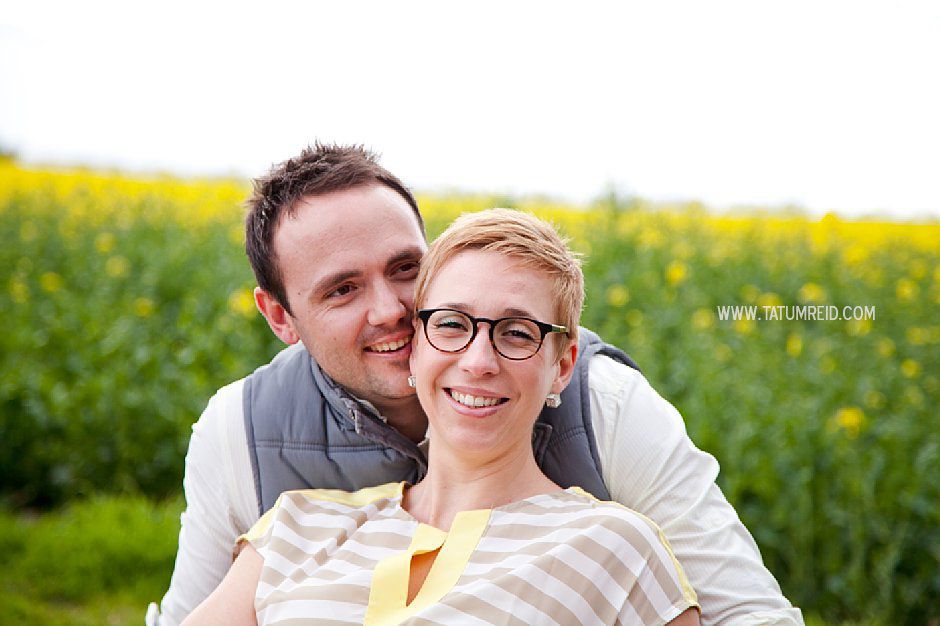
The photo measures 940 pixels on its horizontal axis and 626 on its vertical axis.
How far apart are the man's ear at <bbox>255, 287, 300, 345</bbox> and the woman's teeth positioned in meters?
0.68

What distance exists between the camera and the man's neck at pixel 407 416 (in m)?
2.35

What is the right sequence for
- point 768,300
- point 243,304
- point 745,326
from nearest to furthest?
point 745,326 → point 243,304 → point 768,300

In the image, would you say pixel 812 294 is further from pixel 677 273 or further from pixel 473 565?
pixel 473 565

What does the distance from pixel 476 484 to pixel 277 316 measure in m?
0.77

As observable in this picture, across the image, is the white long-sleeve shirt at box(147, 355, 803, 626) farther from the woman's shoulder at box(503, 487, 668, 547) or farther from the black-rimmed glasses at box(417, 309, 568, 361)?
the black-rimmed glasses at box(417, 309, 568, 361)

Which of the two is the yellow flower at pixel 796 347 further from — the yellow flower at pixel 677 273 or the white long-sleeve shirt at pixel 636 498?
Answer: the white long-sleeve shirt at pixel 636 498

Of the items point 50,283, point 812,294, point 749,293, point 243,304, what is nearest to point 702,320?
point 812,294

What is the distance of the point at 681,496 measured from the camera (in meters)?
2.16

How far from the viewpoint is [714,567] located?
2.08 m

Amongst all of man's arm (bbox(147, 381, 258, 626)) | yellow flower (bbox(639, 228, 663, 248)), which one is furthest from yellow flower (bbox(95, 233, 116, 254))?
man's arm (bbox(147, 381, 258, 626))

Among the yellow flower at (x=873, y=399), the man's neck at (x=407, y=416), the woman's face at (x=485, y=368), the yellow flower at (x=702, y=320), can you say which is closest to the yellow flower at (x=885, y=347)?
the yellow flower at (x=873, y=399)

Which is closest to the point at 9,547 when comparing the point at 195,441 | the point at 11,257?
Result: the point at 195,441

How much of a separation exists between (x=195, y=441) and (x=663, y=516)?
1.20 metres

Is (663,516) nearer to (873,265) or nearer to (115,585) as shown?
(115,585)
